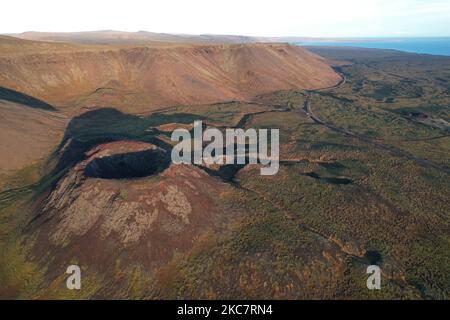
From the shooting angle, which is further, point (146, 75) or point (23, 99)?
point (146, 75)

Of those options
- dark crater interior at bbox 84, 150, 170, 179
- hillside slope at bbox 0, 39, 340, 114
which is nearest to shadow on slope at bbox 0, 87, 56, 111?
hillside slope at bbox 0, 39, 340, 114

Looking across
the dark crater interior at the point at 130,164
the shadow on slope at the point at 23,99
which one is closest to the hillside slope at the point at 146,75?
the shadow on slope at the point at 23,99

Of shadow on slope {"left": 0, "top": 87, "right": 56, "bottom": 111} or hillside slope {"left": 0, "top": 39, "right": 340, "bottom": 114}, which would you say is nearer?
shadow on slope {"left": 0, "top": 87, "right": 56, "bottom": 111}

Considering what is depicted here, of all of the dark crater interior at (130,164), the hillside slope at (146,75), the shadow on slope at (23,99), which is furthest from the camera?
the hillside slope at (146,75)

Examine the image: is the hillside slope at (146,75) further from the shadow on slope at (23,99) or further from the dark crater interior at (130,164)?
the dark crater interior at (130,164)

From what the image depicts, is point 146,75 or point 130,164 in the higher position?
point 146,75

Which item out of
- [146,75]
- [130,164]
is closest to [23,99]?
[146,75]

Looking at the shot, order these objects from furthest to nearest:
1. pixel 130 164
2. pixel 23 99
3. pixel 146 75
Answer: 1. pixel 146 75
2. pixel 23 99
3. pixel 130 164

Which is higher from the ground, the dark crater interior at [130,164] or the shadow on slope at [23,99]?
the shadow on slope at [23,99]

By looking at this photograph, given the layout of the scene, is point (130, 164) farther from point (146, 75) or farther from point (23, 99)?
point (146, 75)

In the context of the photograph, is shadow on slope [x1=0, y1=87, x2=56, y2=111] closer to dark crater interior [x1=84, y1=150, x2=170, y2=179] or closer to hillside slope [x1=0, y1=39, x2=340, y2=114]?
hillside slope [x1=0, y1=39, x2=340, y2=114]

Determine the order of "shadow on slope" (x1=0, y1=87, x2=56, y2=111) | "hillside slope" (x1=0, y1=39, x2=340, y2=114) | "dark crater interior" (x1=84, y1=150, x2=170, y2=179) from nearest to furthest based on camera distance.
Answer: "dark crater interior" (x1=84, y1=150, x2=170, y2=179) < "shadow on slope" (x1=0, y1=87, x2=56, y2=111) < "hillside slope" (x1=0, y1=39, x2=340, y2=114)
